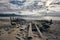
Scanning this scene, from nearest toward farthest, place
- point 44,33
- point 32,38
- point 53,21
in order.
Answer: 1. point 32,38
2. point 44,33
3. point 53,21

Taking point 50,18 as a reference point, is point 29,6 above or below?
above

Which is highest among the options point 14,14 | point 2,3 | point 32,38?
point 2,3

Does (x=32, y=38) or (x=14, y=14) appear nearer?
(x=32, y=38)

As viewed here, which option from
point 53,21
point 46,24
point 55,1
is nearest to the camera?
point 46,24

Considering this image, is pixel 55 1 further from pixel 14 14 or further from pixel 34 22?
pixel 14 14

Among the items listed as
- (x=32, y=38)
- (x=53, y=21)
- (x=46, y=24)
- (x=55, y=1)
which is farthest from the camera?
(x=55, y=1)

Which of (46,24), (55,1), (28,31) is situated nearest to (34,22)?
(46,24)

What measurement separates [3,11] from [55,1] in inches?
82.3

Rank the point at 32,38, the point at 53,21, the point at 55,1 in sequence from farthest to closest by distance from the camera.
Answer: the point at 55,1, the point at 53,21, the point at 32,38

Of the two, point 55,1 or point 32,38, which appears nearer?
point 32,38

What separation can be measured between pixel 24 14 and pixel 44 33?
1554 millimetres

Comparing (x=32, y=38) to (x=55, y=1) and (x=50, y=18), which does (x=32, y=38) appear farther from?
(x=55, y=1)

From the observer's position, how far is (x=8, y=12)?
6070 mm

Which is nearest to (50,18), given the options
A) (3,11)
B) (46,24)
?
(46,24)
